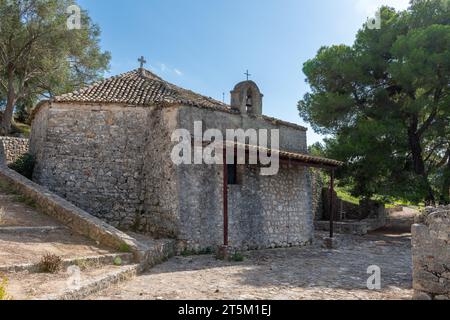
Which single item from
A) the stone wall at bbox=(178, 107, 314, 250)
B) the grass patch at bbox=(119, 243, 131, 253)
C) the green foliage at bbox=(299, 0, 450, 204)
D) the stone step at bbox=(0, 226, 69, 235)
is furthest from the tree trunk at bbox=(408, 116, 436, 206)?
the stone step at bbox=(0, 226, 69, 235)

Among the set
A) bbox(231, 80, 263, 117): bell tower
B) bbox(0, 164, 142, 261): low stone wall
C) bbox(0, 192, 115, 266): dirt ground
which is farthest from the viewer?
bbox(231, 80, 263, 117): bell tower

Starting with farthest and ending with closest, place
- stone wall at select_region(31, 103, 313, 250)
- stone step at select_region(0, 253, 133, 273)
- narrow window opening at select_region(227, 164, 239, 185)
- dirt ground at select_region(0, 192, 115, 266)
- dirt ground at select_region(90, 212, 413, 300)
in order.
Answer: narrow window opening at select_region(227, 164, 239, 185) < stone wall at select_region(31, 103, 313, 250) < dirt ground at select_region(0, 192, 115, 266) < dirt ground at select_region(90, 212, 413, 300) < stone step at select_region(0, 253, 133, 273)

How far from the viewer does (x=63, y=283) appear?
19.5 feet

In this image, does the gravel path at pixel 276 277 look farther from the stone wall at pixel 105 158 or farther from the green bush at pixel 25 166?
the green bush at pixel 25 166

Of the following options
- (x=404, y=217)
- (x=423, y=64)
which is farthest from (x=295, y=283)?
(x=404, y=217)

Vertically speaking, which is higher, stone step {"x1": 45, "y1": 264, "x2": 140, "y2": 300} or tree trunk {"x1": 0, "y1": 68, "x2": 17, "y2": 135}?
tree trunk {"x1": 0, "y1": 68, "x2": 17, "y2": 135}

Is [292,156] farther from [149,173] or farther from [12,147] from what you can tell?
[12,147]

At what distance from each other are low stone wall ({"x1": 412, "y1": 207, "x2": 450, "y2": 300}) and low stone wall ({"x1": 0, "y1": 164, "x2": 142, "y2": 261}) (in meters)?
5.56

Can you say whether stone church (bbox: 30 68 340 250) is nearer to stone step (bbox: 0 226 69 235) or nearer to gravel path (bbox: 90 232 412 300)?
gravel path (bbox: 90 232 412 300)

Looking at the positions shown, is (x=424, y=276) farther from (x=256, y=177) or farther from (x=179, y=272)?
(x=256, y=177)

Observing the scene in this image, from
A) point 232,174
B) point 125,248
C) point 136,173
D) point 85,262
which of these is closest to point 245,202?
point 232,174

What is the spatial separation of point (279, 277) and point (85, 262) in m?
4.11

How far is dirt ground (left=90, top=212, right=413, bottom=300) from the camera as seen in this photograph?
650cm

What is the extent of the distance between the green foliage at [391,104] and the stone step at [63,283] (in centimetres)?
1459
